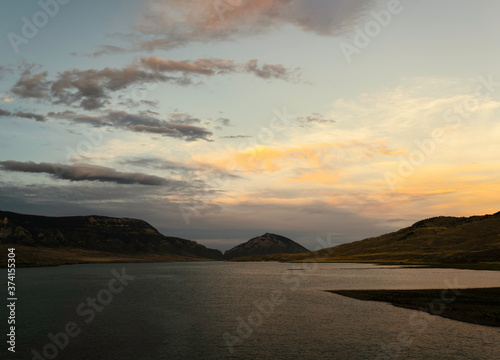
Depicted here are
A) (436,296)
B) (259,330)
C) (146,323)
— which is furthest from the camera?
(436,296)

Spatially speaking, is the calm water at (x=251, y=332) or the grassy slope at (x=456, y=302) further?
the grassy slope at (x=456, y=302)

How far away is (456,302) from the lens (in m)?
66.2

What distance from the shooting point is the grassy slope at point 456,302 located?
2125 inches

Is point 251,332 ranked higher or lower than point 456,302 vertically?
lower

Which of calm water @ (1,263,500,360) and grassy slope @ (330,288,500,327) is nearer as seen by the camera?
calm water @ (1,263,500,360)

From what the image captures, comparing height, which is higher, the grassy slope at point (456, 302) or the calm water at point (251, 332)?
the grassy slope at point (456, 302)

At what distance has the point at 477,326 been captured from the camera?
48.8 metres

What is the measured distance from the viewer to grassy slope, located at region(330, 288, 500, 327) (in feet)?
177

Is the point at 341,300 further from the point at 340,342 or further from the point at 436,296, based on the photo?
the point at 340,342

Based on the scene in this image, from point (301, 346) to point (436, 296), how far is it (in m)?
42.8

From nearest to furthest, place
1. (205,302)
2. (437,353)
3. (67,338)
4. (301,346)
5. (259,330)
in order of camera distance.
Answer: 1. (437,353)
2. (301,346)
3. (67,338)
4. (259,330)
5. (205,302)

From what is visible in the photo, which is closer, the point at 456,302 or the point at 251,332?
the point at 251,332

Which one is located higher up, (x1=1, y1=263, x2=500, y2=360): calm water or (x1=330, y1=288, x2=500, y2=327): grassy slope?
(x1=330, y1=288, x2=500, y2=327): grassy slope

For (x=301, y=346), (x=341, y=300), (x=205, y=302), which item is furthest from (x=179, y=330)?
(x=341, y=300)
